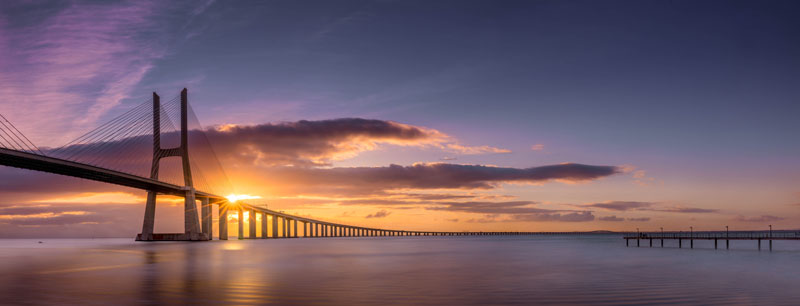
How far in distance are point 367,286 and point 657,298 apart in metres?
13.2

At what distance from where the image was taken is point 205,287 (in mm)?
27766

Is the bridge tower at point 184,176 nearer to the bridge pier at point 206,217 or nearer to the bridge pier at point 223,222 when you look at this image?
the bridge pier at point 206,217

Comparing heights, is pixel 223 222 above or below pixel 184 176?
below

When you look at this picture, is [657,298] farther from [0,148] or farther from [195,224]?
[195,224]

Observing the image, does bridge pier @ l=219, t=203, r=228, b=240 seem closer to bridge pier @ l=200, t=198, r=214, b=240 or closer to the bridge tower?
bridge pier @ l=200, t=198, r=214, b=240

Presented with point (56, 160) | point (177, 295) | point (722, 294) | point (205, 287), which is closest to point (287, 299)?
point (177, 295)

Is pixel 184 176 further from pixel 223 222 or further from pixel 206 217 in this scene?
pixel 223 222

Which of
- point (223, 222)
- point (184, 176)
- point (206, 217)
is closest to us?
point (184, 176)

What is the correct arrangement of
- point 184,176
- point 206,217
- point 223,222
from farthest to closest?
1. point 223,222
2. point 206,217
3. point 184,176

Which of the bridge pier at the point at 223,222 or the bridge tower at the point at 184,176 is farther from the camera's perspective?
the bridge pier at the point at 223,222

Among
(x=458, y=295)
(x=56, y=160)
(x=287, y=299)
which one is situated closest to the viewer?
(x=287, y=299)

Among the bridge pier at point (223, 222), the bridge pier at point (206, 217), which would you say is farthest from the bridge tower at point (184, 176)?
the bridge pier at point (223, 222)

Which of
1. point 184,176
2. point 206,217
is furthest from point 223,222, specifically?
point 184,176

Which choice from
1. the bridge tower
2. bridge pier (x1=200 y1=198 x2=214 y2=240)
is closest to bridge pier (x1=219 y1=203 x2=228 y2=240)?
bridge pier (x1=200 y1=198 x2=214 y2=240)
